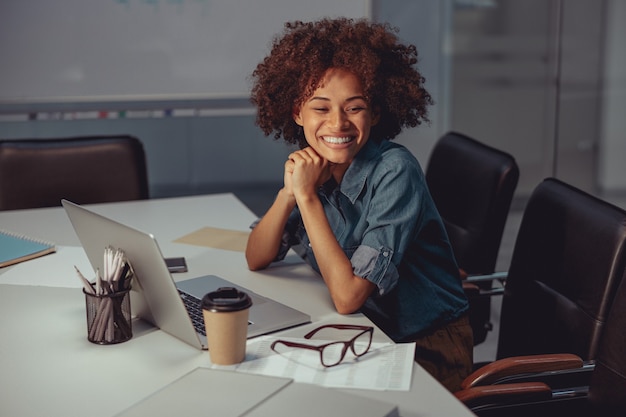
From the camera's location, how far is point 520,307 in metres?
2.02

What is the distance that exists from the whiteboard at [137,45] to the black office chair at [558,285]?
7.39 feet

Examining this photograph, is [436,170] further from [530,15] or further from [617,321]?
[530,15]

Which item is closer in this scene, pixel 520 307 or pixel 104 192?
pixel 520 307

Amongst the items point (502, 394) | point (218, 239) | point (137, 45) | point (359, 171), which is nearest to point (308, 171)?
point (359, 171)

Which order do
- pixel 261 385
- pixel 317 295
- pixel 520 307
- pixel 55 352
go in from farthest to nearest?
pixel 520 307
pixel 317 295
pixel 55 352
pixel 261 385

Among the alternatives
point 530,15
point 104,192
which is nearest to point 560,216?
point 104,192

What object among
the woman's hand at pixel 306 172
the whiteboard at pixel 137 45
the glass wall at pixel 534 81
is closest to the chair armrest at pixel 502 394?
the woman's hand at pixel 306 172

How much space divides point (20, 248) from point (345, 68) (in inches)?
37.4

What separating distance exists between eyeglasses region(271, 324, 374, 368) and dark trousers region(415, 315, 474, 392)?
0.30 m

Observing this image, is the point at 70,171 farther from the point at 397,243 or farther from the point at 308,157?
the point at 397,243

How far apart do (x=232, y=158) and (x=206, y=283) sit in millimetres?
2396

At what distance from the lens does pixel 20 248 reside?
216 centimetres

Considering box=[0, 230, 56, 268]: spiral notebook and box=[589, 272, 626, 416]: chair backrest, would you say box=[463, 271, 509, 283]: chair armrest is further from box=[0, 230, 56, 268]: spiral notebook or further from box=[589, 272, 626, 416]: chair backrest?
box=[0, 230, 56, 268]: spiral notebook

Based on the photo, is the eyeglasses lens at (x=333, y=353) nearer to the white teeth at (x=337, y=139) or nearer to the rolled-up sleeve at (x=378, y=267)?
the rolled-up sleeve at (x=378, y=267)
